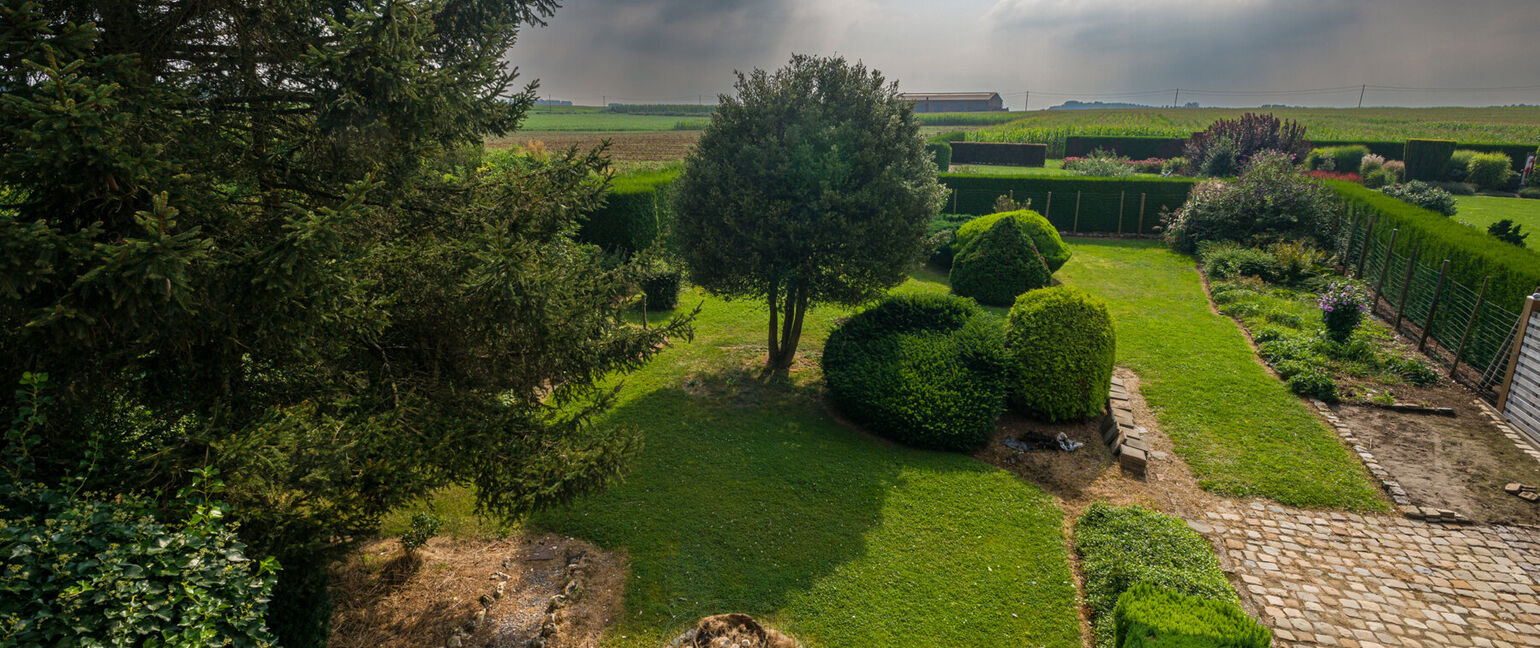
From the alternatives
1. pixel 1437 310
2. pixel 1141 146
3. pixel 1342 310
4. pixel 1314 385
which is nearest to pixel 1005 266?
pixel 1342 310

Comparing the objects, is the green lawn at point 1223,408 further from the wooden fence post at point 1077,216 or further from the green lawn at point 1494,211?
the green lawn at point 1494,211

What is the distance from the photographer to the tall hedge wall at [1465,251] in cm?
994

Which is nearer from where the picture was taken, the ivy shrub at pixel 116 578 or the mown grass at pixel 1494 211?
the ivy shrub at pixel 116 578

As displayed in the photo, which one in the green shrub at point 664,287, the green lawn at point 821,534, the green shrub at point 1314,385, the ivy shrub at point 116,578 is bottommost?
the green lawn at point 821,534

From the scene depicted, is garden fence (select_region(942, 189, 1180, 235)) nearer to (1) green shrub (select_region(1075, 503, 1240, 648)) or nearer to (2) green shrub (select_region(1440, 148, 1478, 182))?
(1) green shrub (select_region(1075, 503, 1240, 648))

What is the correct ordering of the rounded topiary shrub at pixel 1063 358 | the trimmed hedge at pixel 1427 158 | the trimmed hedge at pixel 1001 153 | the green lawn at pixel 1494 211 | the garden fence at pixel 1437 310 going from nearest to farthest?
the rounded topiary shrub at pixel 1063 358 → the garden fence at pixel 1437 310 → the green lawn at pixel 1494 211 → the trimmed hedge at pixel 1427 158 → the trimmed hedge at pixel 1001 153

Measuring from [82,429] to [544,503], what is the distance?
8.42ft

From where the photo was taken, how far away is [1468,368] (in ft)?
35.5

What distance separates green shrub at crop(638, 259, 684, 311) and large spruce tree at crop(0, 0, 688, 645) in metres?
7.86

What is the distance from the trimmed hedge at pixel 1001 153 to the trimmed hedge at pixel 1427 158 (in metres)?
16.5

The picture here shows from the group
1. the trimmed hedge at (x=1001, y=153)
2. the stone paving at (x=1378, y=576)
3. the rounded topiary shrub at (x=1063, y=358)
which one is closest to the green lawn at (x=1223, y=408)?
the stone paving at (x=1378, y=576)

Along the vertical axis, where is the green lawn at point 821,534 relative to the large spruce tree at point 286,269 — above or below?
below

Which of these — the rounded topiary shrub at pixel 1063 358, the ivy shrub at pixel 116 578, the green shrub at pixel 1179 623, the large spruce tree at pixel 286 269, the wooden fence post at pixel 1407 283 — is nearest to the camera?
the ivy shrub at pixel 116 578

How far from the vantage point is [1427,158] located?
3222 centimetres
